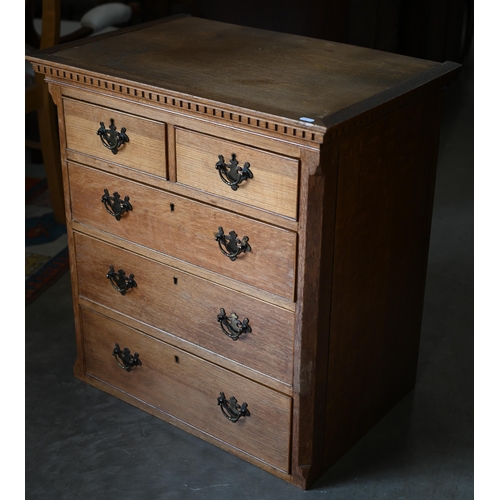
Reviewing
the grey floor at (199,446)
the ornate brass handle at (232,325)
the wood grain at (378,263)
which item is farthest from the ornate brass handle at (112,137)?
the grey floor at (199,446)

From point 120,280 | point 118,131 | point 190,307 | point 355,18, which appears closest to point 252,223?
point 190,307

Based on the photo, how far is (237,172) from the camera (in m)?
2.03

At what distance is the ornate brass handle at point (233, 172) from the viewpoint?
2004mm

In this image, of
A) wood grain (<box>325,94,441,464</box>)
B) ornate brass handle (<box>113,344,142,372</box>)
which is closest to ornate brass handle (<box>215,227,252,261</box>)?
wood grain (<box>325,94,441,464</box>)

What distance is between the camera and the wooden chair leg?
357cm

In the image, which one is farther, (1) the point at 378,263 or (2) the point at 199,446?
(2) the point at 199,446

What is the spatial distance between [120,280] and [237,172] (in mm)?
646

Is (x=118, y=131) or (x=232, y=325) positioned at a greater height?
(x=118, y=131)

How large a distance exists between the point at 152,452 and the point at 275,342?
57 centimetres

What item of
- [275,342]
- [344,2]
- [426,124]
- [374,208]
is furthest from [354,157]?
[344,2]

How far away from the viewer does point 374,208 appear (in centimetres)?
213

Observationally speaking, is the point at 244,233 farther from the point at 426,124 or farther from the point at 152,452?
the point at 152,452

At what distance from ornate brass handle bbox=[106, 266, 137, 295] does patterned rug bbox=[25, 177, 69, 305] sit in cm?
83

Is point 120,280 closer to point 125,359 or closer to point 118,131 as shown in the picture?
point 125,359
